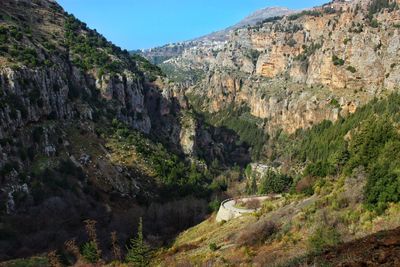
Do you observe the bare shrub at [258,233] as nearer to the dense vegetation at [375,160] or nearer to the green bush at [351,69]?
the dense vegetation at [375,160]

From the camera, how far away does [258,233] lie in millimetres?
43469

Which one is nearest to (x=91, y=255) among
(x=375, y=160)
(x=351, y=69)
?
(x=375, y=160)

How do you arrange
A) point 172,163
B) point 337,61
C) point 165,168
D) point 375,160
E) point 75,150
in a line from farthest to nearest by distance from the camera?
point 337,61, point 172,163, point 165,168, point 75,150, point 375,160

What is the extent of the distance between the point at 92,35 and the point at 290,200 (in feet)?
335

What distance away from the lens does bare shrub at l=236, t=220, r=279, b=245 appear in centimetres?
4275

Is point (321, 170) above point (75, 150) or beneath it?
beneath

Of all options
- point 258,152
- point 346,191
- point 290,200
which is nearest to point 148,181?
point 290,200

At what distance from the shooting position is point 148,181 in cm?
9281

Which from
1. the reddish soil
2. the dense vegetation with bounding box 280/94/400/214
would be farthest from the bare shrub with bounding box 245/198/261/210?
the reddish soil

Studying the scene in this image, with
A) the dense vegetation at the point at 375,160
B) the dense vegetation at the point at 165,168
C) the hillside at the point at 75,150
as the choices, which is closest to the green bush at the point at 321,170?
the dense vegetation at the point at 375,160

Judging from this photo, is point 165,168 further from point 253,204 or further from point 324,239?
point 324,239

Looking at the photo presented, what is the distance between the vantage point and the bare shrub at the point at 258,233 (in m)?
42.8

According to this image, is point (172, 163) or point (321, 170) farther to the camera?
point (172, 163)

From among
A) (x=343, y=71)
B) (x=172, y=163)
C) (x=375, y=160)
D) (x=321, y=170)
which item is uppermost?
(x=343, y=71)
